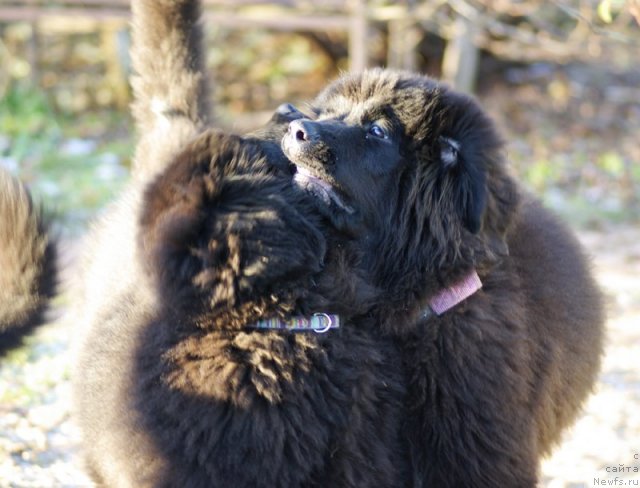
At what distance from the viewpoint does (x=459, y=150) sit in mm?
3080

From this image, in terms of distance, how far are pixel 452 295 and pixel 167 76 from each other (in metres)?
1.62

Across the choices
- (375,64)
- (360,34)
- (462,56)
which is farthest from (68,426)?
(375,64)

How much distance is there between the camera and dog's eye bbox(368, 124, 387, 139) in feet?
10.5

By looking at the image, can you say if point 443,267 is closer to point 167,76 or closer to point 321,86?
point 167,76

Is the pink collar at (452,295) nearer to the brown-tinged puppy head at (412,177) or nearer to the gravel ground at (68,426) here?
the brown-tinged puppy head at (412,177)

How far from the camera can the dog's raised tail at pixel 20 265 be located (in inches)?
122

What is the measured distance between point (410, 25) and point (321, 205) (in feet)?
23.3

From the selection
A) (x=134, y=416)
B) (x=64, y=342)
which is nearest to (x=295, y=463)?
(x=134, y=416)

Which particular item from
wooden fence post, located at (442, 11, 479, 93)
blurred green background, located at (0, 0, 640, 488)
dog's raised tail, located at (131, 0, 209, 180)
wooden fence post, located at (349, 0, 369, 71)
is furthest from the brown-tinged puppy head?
wooden fence post, located at (442, 11, 479, 93)

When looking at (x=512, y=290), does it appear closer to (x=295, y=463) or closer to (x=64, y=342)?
(x=295, y=463)

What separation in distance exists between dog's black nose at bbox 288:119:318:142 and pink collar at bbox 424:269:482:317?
693mm

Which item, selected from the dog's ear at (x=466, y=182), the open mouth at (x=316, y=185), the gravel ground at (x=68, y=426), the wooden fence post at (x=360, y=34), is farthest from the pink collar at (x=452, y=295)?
the wooden fence post at (x=360, y=34)

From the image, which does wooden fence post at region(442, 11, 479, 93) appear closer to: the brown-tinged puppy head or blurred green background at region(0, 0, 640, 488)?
blurred green background at region(0, 0, 640, 488)

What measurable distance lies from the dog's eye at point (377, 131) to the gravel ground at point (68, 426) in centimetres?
148
